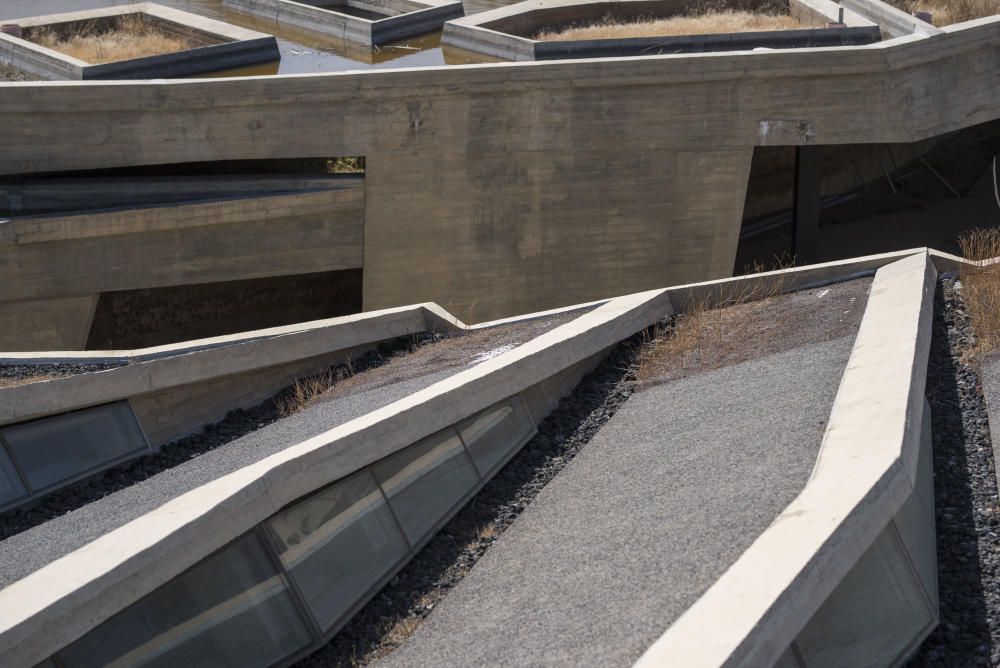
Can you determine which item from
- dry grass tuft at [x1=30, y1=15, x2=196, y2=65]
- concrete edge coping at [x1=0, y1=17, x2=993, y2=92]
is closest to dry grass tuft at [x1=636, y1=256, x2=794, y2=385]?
concrete edge coping at [x1=0, y1=17, x2=993, y2=92]

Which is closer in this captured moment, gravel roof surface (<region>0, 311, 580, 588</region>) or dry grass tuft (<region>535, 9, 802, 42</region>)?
gravel roof surface (<region>0, 311, 580, 588</region>)

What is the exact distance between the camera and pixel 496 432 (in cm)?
964

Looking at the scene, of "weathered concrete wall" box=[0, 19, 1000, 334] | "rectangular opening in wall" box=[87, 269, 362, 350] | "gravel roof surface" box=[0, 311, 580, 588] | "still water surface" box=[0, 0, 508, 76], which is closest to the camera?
"gravel roof surface" box=[0, 311, 580, 588]

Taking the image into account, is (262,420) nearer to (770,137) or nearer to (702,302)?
(702,302)

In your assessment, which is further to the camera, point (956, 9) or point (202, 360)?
point (956, 9)

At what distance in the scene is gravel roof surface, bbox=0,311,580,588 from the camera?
8719mm

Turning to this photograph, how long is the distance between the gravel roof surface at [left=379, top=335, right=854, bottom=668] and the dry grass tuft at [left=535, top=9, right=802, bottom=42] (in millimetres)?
13543

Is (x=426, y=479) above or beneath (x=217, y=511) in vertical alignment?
beneath

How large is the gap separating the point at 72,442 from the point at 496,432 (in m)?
4.39

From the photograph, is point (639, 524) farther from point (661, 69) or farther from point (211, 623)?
point (661, 69)

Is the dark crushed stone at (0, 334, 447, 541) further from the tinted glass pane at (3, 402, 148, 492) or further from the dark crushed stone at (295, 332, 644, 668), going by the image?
the dark crushed stone at (295, 332, 644, 668)

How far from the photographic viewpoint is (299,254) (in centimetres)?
1955

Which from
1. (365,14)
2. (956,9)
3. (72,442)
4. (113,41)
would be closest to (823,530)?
(72,442)

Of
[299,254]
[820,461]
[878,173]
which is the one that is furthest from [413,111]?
[878,173]
